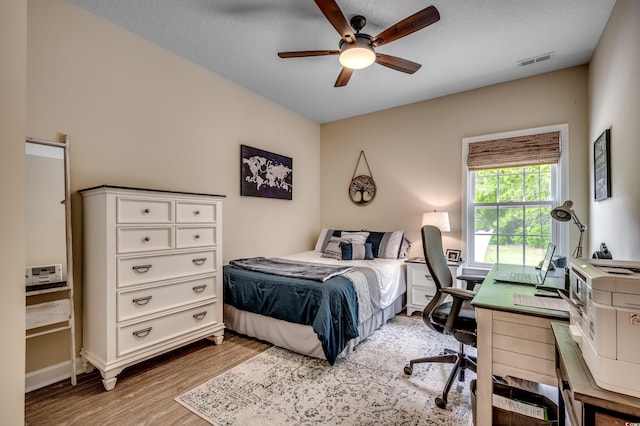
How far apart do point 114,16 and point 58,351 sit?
8.79ft

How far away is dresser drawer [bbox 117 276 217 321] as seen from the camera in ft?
6.98

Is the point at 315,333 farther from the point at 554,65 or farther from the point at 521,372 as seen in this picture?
the point at 554,65

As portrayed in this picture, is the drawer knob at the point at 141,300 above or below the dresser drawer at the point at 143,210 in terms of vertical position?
below

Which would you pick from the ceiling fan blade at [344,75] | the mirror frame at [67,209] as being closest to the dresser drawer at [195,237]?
the mirror frame at [67,209]

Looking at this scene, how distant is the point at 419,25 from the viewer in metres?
1.97

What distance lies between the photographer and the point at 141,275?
7.28 ft

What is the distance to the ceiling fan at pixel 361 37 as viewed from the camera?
6.14 feet

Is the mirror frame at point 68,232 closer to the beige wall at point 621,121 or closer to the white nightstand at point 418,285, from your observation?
the white nightstand at point 418,285

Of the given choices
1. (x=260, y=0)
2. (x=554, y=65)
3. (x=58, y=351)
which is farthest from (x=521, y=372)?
(x=554, y=65)

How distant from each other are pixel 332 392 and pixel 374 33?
2.93m

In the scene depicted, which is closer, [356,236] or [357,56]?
[357,56]

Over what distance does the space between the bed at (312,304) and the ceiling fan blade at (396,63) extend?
1895mm

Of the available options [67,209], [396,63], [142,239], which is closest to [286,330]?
[142,239]

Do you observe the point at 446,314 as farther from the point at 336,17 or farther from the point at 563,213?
the point at 336,17
